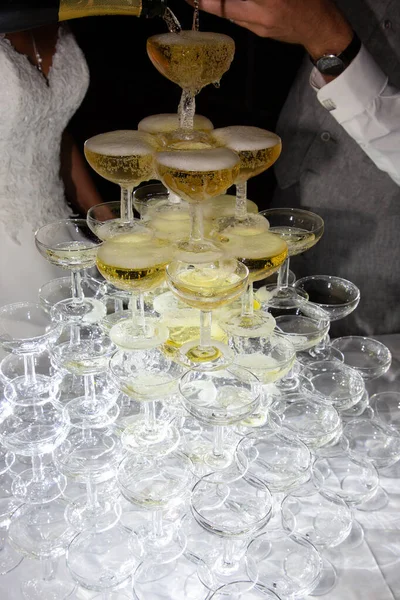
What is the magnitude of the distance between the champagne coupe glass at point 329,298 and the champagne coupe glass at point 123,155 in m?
0.43

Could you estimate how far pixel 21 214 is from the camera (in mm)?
1613

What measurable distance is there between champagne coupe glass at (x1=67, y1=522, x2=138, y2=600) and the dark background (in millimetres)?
2004

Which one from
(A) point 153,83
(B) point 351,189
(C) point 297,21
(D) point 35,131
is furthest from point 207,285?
(A) point 153,83

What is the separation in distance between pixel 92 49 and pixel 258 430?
235 cm

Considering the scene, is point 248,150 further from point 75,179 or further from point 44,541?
point 75,179

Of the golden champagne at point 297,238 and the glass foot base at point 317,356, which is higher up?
the golden champagne at point 297,238

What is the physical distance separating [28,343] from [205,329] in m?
0.30

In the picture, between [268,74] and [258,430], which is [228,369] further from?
[268,74]

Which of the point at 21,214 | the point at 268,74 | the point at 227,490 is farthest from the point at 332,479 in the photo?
the point at 268,74

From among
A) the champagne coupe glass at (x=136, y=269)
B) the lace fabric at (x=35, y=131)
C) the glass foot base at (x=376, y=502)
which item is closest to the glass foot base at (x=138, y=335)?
the champagne coupe glass at (x=136, y=269)

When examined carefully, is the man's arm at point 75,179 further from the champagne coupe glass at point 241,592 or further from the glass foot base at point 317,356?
the champagne coupe glass at point 241,592

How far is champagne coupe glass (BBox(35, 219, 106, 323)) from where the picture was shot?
906 millimetres

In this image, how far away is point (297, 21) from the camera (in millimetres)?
1360

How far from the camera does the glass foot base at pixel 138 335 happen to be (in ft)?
2.67
